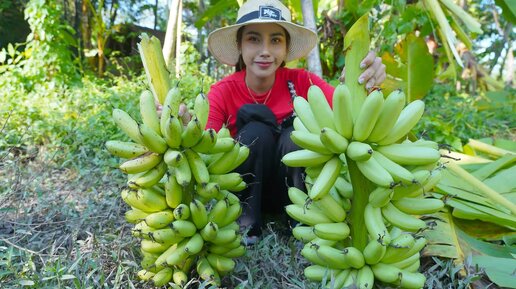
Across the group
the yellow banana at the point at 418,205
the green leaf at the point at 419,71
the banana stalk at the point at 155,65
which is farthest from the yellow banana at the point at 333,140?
the green leaf at the point at 419,71

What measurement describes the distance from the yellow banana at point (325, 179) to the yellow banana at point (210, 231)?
12.0 inches

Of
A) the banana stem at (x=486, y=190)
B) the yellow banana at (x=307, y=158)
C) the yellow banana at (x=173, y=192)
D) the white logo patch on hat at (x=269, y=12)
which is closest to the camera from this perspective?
the yellow banana at (x=307, y=158)

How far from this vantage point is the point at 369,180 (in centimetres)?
117

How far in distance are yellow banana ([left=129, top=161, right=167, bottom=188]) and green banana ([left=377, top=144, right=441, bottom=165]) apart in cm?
60

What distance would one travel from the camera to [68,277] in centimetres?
130

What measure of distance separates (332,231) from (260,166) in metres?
0.71

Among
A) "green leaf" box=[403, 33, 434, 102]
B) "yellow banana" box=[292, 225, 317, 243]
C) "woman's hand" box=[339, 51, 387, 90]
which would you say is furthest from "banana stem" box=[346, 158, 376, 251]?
"green leaf" box=[403, 33, 434, 102]

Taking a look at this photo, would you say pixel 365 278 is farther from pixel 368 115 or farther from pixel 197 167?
pixel 197 167

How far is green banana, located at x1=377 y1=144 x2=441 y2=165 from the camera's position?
1.12 metres

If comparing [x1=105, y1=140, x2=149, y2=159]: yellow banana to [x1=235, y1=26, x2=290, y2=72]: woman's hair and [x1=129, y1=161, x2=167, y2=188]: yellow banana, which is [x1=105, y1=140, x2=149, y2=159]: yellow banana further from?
[x1=235, y1=26, x2=290, y2=72]: woman's hair

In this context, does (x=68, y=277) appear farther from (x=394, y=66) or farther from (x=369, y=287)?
(x=394, y=66)

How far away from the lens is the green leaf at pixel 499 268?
1418mm

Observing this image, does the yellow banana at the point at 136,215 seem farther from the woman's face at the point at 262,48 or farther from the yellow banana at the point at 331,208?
the woman's face at the point at 262,48

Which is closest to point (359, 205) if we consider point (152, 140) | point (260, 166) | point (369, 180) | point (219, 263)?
point (369, 180)
